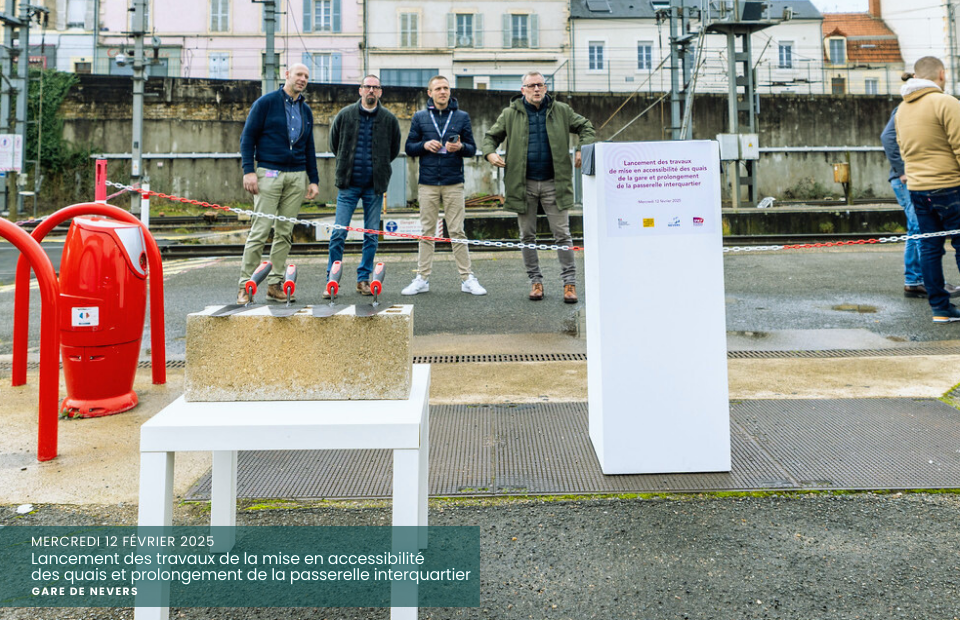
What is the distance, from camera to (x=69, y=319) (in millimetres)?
3641

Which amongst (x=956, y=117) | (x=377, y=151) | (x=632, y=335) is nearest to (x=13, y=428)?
(x=632, y=335)

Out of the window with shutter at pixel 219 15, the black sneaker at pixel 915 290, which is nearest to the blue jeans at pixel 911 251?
the black sneaker at pixel 915 290

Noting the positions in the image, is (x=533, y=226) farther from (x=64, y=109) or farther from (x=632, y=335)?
(x=64, y=109)

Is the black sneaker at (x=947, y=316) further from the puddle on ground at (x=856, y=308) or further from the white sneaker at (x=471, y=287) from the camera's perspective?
the white sneaker at (x=471, y=287)

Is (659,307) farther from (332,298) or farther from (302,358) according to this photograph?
(302,358)

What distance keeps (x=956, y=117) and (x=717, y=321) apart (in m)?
3.98

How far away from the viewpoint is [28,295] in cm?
408

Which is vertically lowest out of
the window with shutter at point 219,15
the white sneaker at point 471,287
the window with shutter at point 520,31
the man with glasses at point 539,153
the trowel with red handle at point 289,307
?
the trowel with red handle at point 289,307

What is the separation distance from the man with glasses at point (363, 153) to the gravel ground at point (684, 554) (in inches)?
188

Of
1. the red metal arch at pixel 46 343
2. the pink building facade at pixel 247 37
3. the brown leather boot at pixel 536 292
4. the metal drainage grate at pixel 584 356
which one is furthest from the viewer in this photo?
the pink building facade at pixel 247 37

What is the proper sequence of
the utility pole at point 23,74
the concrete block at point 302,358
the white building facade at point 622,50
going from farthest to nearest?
the white building facade at point 622,50, the utility pole at point 23,74, the concrete block at point 302,358

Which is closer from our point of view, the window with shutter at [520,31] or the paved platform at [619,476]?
the paved platform at [619,476]
